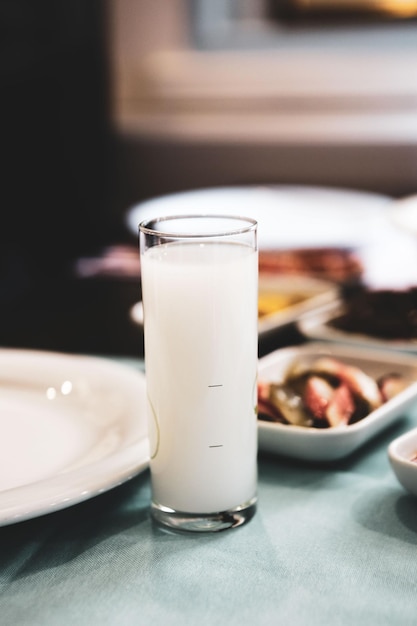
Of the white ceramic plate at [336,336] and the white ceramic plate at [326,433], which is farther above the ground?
the white ceramic plate at [326,433]

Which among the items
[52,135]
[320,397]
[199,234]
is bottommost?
[52,135]

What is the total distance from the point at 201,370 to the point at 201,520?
0.10 metres

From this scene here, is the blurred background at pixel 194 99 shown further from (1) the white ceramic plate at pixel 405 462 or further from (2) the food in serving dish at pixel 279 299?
(1) the white ceramic plate at pixel 405 462

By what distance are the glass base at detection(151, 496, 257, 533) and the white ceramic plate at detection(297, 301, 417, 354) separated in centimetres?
38

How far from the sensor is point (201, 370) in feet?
1.69

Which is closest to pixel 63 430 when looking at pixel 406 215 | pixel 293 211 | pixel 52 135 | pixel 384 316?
pixel 384 316

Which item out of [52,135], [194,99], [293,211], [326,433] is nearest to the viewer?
[326,433]

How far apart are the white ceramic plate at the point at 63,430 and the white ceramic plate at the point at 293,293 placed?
19cm

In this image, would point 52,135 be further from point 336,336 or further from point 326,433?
point 326,433

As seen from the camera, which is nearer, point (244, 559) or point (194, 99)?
point (244, 559)

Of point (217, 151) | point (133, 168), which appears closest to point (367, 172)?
point (217, 151)

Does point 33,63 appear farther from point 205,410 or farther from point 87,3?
point 205,410

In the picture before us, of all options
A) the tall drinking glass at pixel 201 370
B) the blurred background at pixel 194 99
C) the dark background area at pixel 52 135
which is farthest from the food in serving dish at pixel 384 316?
the blurred background at pixel 194 99

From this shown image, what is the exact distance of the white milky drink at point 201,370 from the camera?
0.51 metres
